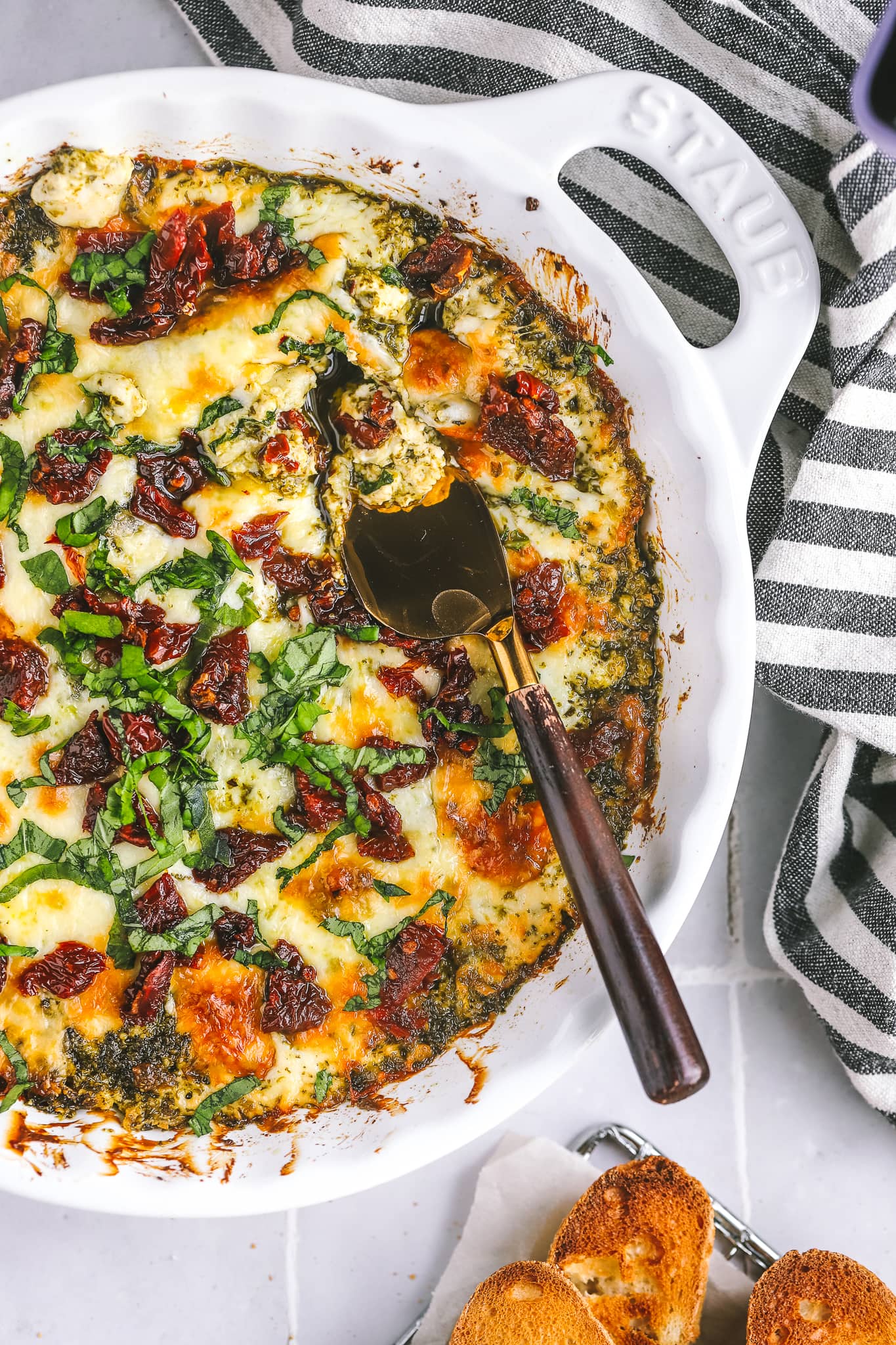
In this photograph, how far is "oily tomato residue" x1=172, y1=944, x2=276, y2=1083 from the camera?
2.44 m

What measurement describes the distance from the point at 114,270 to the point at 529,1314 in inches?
110

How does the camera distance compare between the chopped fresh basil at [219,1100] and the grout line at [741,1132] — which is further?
the grout line at [741,1132]

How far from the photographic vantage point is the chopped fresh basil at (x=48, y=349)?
237 centimetres

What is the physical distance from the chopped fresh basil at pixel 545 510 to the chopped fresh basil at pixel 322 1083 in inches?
56.3

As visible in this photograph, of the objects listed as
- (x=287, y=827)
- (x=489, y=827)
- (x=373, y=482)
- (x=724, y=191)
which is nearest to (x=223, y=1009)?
→ (x=287, y=827)

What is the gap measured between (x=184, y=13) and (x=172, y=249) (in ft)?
2.71

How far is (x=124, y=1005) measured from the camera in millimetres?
2422

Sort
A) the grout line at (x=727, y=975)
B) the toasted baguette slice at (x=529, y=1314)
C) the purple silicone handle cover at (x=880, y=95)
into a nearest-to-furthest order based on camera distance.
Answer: the purple silicone handle cover at (x=880, y=95), the toasted baguette slice at (x=529, y=1314), the grout line at (x=727, y=975)

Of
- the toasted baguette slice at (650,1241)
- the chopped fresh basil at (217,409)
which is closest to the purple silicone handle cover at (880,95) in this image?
the chopped fresh basil at (217,409)

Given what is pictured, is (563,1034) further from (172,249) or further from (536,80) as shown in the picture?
(536,80)

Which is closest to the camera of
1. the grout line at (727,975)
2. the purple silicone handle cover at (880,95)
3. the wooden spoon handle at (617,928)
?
the purple silicone handle cover at (880,95)

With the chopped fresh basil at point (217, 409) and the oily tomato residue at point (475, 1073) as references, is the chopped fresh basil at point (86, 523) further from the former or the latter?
the oily tomato residue at point (475, 1073)

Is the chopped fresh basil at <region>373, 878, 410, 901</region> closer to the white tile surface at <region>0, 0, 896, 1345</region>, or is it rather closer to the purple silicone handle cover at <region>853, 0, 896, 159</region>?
the white tile surface at <region>0, 0, 896, 1345</region>

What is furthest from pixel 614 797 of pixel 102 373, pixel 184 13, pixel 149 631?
pixel 184 13
